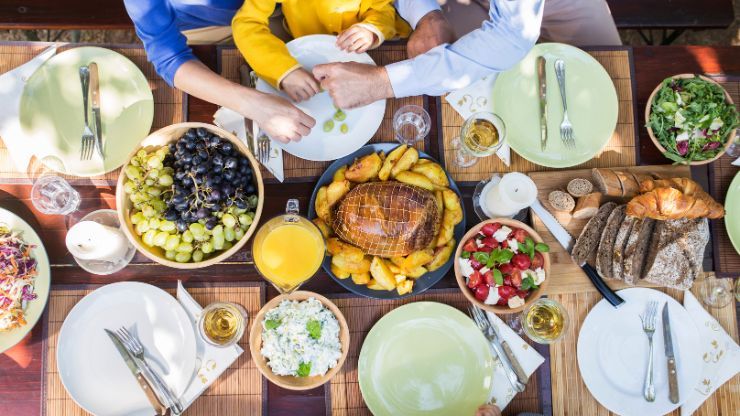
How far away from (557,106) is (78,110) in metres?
1.29

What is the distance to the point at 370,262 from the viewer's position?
4.10 feet

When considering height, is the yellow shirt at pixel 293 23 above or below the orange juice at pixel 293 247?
above

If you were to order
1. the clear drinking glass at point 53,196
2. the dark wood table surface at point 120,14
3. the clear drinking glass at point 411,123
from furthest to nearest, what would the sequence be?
the dark wood table surface at point 120,14 → the clear drinking glass at point 411,123 → the clear drinking glass at point 53,196

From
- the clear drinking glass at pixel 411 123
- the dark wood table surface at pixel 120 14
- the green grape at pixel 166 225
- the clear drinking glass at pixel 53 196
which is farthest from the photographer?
the dark wood table surface at pixel 120 14

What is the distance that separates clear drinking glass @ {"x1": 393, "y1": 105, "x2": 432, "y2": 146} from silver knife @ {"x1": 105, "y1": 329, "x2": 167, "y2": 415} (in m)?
0.89

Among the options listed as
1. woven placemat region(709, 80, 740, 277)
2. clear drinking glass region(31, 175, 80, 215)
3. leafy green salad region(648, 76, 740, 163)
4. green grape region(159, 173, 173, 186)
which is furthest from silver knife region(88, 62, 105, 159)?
woven placemat region(709, 80, 740, 277)

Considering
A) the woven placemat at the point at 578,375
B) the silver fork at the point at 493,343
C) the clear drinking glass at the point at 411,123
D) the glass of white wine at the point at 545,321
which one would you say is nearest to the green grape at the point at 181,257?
the clear drinking glass at the point at 411,123

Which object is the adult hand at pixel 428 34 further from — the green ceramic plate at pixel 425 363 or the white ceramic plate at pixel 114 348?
the white ceramic plate at pixel 114 348

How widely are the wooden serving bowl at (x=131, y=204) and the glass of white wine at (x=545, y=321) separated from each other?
719mm

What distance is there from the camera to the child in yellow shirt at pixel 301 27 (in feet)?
4.13

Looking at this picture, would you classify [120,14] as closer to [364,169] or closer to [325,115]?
[325,115]

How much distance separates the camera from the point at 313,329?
3.88 ft

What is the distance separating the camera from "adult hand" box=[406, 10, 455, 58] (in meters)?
1.38

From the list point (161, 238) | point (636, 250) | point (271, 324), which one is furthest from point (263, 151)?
point (636, 250)
